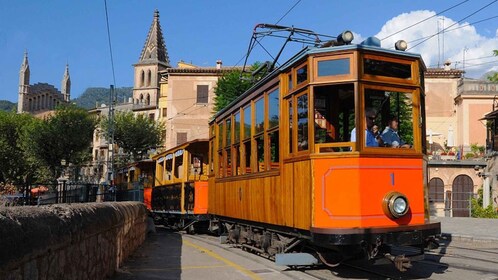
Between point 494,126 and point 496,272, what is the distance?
25856 millimetres

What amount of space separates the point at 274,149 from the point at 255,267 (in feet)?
7.39

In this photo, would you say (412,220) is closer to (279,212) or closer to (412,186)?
(412,186)

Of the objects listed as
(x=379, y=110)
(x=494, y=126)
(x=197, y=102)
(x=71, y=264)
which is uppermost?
(x=197, y=102)

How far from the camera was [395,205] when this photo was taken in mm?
7109

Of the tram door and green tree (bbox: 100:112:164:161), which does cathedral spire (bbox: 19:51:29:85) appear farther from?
the tram door

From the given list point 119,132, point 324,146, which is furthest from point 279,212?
point 119,132

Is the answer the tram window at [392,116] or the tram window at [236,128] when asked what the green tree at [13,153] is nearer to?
the tram window at [236,128]

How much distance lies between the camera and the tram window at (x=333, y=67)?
729 cm

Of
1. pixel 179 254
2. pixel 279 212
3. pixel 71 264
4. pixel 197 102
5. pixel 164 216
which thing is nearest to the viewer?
pixel 71 264

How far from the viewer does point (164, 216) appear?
21.1 m

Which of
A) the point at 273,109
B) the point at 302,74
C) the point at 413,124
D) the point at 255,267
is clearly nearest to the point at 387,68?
the point at 413,124

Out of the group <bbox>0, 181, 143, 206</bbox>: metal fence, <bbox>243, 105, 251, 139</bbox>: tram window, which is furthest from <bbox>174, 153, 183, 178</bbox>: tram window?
<bbox>243, 105, 251, 139</bbox>: tram window

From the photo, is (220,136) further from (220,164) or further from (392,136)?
(392,136)

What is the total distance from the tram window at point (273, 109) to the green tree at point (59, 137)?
3929cm
